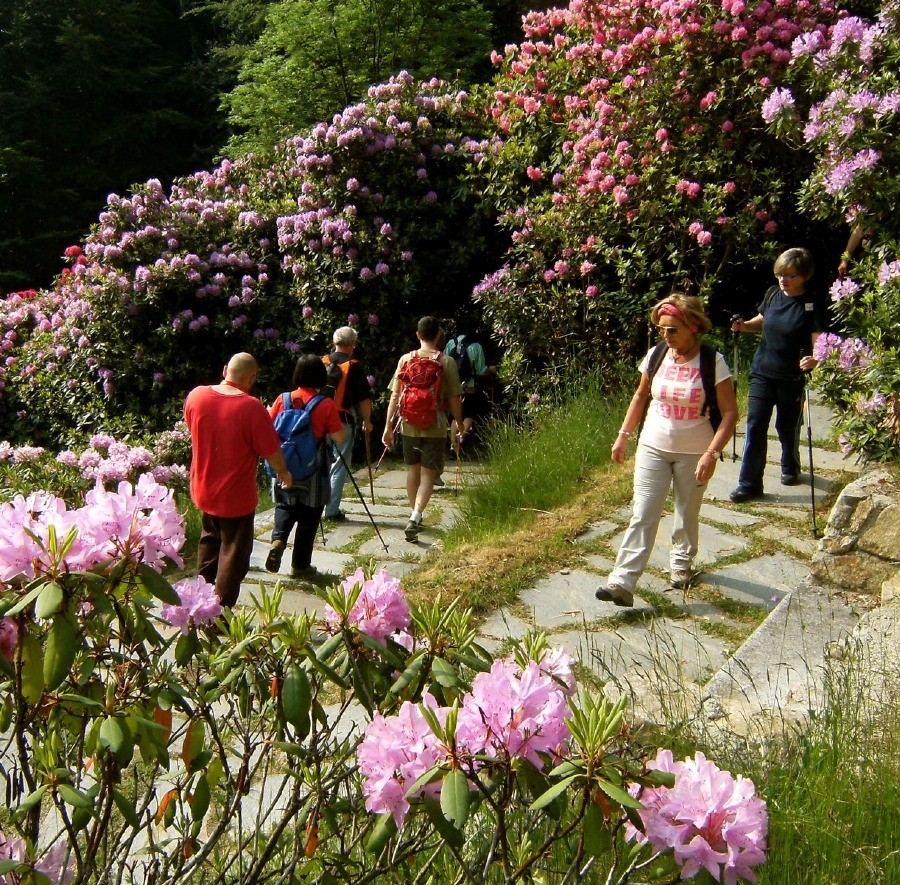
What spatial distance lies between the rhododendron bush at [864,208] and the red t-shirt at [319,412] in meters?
2.84

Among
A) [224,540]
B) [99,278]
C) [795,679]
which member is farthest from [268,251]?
[795,679]

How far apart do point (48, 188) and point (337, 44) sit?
8414 mm

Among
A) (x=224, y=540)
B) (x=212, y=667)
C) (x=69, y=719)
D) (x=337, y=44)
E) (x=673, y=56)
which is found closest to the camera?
(x=69, y=719)

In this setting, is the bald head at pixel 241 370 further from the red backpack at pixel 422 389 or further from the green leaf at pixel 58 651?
the green leaf at pixel 58 651

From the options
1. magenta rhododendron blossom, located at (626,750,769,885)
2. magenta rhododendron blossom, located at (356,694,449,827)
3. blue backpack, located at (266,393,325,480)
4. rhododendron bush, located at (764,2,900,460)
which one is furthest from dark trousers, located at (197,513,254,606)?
magenta rhododendron blossom, located at (626,750,769,885)

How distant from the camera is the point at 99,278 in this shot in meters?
10.4

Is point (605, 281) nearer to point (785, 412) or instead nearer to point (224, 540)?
point (785, 412)

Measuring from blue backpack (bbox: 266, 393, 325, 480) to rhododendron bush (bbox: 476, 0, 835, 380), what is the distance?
3.81 meters

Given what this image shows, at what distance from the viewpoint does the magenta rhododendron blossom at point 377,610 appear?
1.68 metres

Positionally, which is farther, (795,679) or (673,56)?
(673,56)

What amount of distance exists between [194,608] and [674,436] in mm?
3272

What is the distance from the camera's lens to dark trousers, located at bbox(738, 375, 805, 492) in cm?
598

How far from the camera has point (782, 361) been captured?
19.6ft

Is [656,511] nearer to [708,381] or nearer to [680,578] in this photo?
[680,578]
